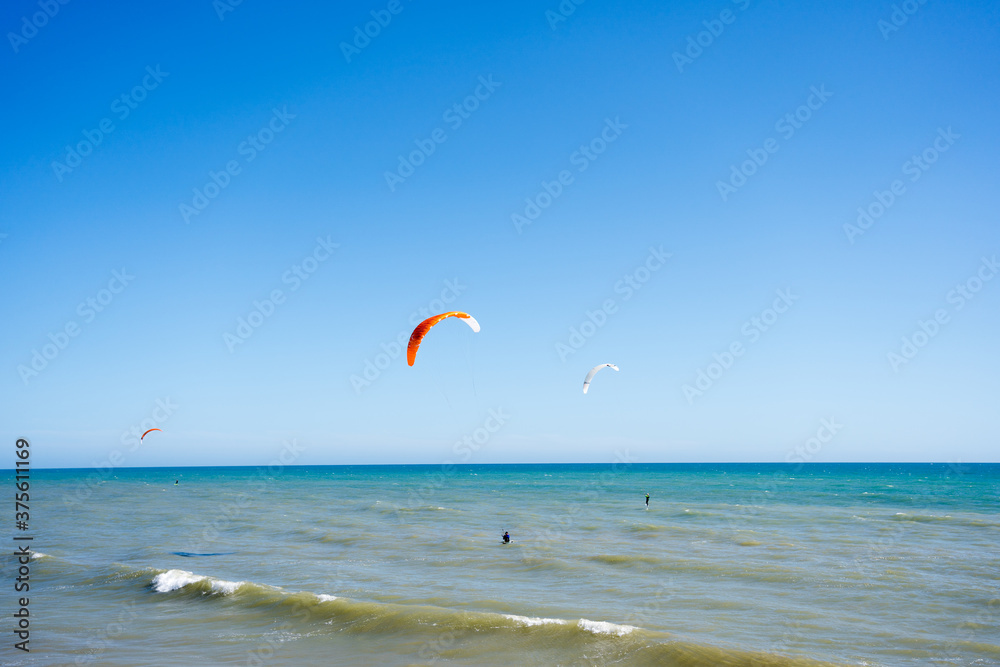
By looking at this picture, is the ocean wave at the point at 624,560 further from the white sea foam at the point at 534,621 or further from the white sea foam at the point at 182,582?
the white sea foam at the point at 182,582

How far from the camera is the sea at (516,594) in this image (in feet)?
40.4

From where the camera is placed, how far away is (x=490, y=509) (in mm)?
40469

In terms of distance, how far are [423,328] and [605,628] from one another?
326 inches

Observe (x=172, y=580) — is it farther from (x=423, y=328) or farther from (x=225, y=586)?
(x=423, y=328)

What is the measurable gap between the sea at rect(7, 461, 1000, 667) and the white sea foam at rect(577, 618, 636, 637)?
0.25 ft

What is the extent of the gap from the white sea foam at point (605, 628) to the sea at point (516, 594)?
8 cm

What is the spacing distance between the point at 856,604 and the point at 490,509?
2741 centimetres

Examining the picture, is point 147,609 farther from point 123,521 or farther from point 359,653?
point 123,521

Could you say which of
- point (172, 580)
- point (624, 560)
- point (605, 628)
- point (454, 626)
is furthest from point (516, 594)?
point (172, 580)

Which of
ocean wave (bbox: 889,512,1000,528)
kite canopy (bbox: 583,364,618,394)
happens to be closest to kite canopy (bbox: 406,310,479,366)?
kite canopy (bbox: 583,364,618,394)

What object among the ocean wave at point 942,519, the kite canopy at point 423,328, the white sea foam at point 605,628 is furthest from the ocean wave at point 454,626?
the ocean wave at point 942,519

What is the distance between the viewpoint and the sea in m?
12.3

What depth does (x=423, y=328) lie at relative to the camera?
15953mm

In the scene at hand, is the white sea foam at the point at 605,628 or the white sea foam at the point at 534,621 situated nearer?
the white sea foam at the point at 605,628
